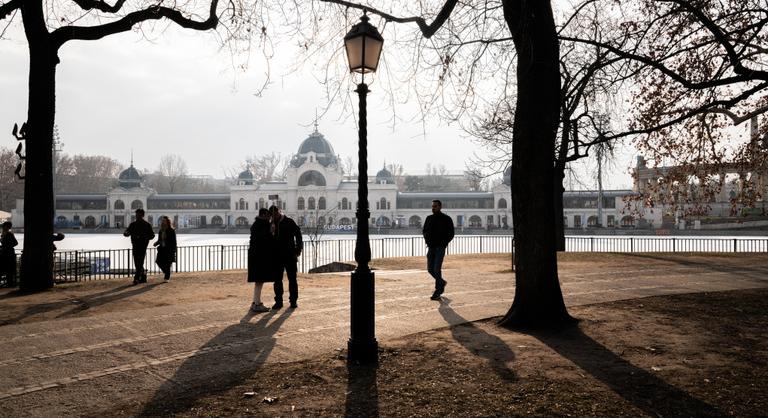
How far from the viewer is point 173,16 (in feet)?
36.0

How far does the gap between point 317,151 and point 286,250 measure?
90.9 m

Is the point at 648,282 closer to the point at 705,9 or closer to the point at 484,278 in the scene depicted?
the point at 484,278

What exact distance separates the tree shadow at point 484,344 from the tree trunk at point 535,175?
589 millimetres

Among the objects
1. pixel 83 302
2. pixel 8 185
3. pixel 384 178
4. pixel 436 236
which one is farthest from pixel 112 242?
pixel 8 185

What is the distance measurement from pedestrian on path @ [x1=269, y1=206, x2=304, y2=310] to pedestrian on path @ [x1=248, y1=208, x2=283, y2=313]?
4.7 inches

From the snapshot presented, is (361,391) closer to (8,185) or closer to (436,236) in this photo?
(436,236)

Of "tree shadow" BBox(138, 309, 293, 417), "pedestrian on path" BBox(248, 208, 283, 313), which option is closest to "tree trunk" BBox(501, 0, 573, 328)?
"tree shadow" BBox(138, 309, 293, 417)

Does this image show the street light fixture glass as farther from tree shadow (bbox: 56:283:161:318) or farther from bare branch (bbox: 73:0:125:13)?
bare branch (bbox: 73:0:125:13)

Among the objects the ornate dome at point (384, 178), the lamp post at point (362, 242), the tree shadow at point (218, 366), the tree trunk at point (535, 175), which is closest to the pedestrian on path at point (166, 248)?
the tree shadow at point (218, 366)

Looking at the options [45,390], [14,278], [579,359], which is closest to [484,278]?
[579,359]

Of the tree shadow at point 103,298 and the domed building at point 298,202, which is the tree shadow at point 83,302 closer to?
the tree shadow at point 103,298

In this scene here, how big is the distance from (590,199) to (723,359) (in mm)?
80786

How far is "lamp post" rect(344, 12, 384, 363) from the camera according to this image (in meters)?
5.45

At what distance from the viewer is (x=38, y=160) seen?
36.2 feet
